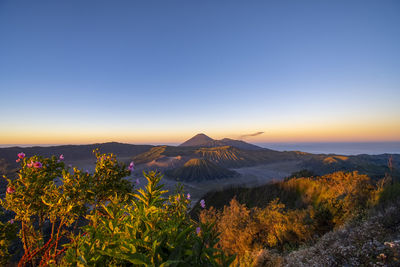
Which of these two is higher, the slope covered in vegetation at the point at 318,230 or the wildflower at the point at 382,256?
the wildflower at the point at 382,256

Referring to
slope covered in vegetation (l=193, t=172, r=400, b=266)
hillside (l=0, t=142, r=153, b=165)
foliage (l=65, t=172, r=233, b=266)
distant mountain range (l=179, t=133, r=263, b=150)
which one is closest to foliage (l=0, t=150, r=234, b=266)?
foliage (l=65, t=172, r=233, b=266)

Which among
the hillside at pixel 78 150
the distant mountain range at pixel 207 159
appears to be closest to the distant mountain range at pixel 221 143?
the distant mountain range at pixel 207 159

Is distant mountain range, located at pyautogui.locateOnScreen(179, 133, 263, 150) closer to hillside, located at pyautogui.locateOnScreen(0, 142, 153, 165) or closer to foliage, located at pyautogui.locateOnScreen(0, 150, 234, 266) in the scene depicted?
hillside, located at pyautogui.locateOnScreen(0, 142, 153, 165)

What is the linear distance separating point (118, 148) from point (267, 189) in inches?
4070

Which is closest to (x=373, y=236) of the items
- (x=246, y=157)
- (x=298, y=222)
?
(x=298, y=222)

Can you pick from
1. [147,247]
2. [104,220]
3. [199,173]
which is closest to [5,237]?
[104,220]

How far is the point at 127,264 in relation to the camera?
1105 millimetres

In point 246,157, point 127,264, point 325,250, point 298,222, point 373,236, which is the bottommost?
point 246,157

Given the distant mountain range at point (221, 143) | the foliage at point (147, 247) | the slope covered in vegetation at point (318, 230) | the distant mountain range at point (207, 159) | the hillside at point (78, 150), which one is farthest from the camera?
the distant mountain range at point (221, 143)

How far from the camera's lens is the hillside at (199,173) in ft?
136

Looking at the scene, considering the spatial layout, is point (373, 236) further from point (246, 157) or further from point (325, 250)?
point (246, 157)

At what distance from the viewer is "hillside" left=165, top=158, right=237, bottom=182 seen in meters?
41.5

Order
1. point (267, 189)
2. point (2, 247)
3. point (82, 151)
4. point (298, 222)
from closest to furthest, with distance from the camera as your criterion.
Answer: point (2, 247) → point (298, 222) → point (267, 189) → point (82, 151)

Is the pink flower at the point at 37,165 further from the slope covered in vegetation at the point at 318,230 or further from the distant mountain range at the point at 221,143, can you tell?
the distant mountain range at the point at 221,143
